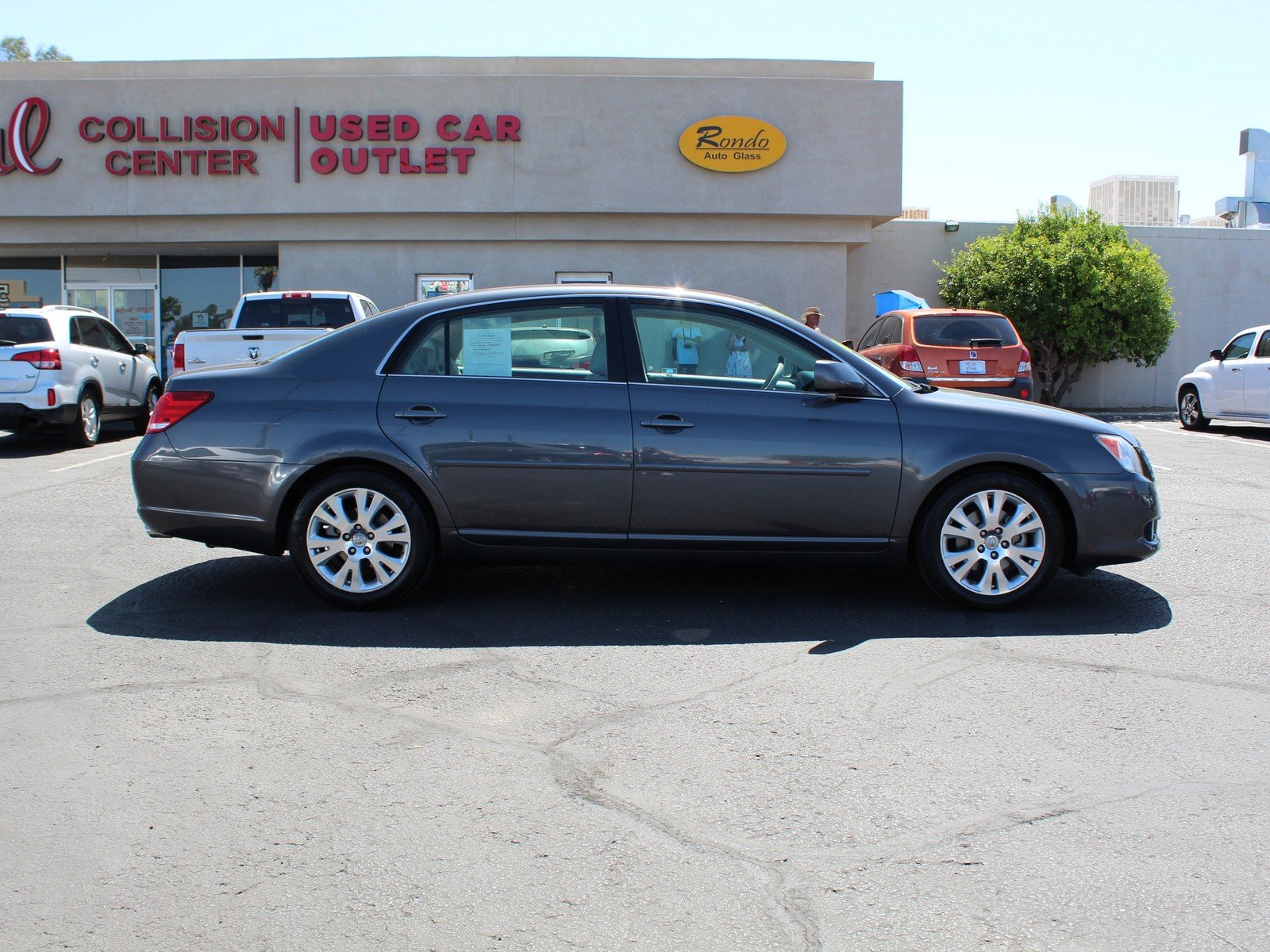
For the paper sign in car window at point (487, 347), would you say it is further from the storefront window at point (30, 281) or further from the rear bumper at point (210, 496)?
the storefront window at point (30, 281)

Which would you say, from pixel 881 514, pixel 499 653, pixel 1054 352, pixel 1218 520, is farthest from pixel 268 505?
pixel 1054 352

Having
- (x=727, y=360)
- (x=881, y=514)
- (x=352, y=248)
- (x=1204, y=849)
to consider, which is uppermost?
(x=352, y=248)

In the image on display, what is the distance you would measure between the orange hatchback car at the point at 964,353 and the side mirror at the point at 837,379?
8.86 meters

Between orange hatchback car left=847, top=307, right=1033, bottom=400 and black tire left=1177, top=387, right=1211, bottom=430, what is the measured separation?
505 centimetres

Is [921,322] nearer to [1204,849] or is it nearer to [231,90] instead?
[1204,849]

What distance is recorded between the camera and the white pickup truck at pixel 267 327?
40.3ft

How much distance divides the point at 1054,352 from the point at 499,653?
19.7 meters

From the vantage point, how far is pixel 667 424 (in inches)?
230

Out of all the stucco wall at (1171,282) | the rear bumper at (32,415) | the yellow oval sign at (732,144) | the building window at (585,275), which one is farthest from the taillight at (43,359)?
the stucco wall at (1171,282)

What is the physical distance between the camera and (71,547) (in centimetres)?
762

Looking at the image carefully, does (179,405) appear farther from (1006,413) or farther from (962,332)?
(962,332)

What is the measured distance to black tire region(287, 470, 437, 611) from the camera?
589cm

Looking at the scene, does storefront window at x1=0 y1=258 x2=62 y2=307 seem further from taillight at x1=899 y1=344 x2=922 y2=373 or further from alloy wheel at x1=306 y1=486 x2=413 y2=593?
alloy wheel at x1=306 y1=486 x2=413 y2=593

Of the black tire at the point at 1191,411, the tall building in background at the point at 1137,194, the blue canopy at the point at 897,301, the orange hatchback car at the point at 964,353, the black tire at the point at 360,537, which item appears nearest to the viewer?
the black tire at the point at 360,537
